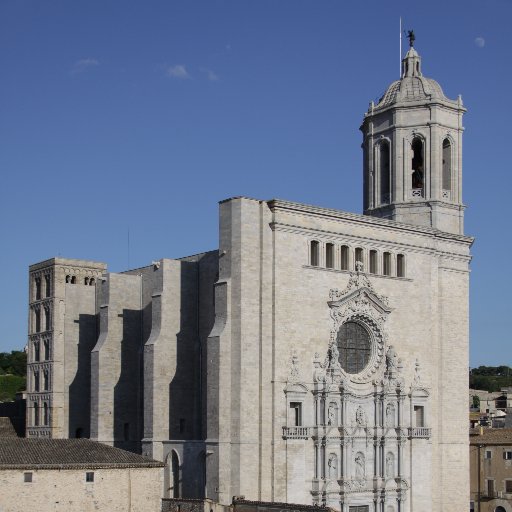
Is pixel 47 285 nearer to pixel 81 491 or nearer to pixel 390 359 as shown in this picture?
pixel 390 359

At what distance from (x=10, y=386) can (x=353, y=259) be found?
78.5m

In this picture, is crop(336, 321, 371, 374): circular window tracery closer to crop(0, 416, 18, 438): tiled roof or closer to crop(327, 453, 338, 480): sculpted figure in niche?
crop(327, 453, 338, 480): sculpted figure in niche

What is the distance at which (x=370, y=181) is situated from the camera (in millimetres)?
62344

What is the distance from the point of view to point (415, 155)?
61.8 metres

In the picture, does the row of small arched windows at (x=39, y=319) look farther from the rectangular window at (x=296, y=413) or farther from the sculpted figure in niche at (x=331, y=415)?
the sculpted figure in niche at (x=331, y=415)

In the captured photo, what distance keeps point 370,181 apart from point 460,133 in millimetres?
6156

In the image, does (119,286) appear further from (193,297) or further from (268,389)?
(268,389)

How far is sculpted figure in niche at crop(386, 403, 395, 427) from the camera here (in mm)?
55969

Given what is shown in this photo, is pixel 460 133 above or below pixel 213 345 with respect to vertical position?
above

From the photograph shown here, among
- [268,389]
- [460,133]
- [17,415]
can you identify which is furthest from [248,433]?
[17,415]

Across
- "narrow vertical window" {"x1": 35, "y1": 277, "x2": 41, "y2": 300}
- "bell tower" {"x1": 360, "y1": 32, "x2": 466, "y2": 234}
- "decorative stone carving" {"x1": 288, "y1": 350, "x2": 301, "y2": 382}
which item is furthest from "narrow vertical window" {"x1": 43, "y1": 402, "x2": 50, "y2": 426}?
"bell tower" {"x1": 360, "y1": 32, "x2": 466, "y2": 234}

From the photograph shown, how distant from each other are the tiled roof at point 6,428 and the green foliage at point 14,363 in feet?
273

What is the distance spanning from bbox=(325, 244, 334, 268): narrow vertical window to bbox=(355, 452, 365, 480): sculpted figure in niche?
1018 centimetres

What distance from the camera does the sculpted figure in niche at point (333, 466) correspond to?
52500 mm
